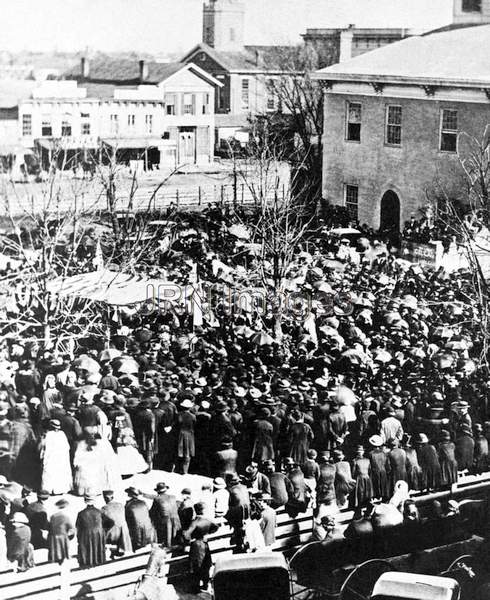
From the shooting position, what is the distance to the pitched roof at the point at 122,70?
70.8ft

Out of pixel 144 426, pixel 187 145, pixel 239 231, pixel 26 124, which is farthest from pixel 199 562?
pixel 26 124

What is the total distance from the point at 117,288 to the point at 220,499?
7.34 meters

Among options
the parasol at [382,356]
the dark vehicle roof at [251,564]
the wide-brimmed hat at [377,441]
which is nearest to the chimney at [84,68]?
the parasol at [382,356]

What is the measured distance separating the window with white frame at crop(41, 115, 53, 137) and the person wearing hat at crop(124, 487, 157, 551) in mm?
15744

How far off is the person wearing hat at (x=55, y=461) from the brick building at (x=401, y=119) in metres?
14.9

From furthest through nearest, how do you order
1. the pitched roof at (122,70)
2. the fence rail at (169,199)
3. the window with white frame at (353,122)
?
the window with white frame at (353,122), the fence rail at (169,199), the pitched roof at (122,70)

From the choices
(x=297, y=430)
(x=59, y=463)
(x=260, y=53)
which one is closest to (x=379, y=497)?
(x=297, y=430)

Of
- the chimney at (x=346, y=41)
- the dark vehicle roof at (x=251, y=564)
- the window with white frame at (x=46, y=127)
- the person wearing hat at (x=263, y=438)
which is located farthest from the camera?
the chimney at (x=346, y=41)

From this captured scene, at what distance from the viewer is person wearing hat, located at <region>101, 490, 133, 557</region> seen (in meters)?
10.6

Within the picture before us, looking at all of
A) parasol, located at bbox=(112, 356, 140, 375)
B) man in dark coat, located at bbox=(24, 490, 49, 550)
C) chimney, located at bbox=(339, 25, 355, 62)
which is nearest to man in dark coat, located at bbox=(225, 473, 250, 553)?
man in dark coat, located at bbox=(24, 490, 49, 550)

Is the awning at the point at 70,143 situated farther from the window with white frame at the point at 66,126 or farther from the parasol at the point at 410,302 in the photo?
the parasol at the point at 410,302

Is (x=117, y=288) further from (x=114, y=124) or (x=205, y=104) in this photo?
(x=114, y=124)

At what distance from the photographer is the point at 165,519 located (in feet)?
35.8

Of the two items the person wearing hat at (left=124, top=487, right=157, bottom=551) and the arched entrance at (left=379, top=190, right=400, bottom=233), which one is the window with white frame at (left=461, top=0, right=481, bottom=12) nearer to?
the arched entrance at (left=379, top=190, right=400, bottom=233)
